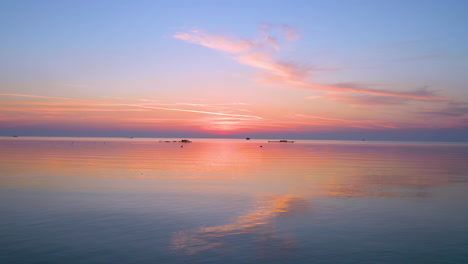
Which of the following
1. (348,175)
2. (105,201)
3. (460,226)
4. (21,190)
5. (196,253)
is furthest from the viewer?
(348,175)

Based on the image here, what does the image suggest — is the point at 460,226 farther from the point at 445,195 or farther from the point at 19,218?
the point at 19,218

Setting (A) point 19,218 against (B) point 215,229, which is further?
(A) point 19,218

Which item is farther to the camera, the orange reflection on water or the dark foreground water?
the orange reflection on water

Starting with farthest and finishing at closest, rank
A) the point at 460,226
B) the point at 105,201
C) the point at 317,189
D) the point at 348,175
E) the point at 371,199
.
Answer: the point at 348,175 → the point at 317,189 → the point at 371,199 → the point at 105,201 → the point at 460,226

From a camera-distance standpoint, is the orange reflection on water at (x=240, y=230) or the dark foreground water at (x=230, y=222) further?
the orange reflection on water at (x=240, y=230)

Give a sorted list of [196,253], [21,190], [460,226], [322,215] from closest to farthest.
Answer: [196,253] → [460,226] → [322,215] → [21,190]

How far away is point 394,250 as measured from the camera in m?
15.3

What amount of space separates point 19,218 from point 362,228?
18.1 meters

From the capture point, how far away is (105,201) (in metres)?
24.8

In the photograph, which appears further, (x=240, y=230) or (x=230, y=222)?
(x=230, y=222)

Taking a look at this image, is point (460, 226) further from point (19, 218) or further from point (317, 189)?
point (19, 218)

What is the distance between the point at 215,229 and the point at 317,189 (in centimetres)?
1535

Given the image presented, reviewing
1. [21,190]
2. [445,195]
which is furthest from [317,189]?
[21,190]

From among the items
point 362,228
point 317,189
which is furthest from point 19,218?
point 317,189
